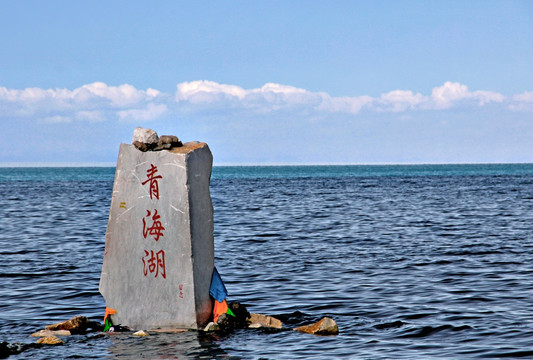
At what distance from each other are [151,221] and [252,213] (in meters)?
30.2

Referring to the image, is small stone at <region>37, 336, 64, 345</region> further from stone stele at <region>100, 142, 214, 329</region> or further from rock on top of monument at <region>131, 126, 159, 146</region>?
rock on top of monument at <region>131, 126, 159, 146</region>

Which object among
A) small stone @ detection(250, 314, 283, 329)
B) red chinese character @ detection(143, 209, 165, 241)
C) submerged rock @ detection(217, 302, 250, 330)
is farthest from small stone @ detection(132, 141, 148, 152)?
small stone @ detection(250, 314, 283, 329)

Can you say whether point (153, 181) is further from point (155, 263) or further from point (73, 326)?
point (73, 326)

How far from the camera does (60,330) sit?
468 inches

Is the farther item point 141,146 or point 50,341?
point 141,146

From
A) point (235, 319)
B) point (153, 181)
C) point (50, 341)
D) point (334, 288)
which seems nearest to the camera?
point (50, 341)

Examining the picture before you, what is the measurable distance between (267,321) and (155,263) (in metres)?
2.19

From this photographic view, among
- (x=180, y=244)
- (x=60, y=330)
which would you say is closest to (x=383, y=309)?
(x=180, y=244)

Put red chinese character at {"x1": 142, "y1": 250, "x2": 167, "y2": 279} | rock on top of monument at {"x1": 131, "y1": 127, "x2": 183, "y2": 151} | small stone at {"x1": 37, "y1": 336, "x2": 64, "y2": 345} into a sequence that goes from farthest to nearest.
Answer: rock on top of monument at {"x1": 131, "y1": 127, "x2": 183, "y2": 151} → red chinese character at {"x1": 142, "y1": 250, "x2": 167, "y2": 279} → small stone at {"x1": 37, "y1": 336, "x2": 64, "y2": 345}

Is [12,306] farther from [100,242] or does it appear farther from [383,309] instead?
[100,242]

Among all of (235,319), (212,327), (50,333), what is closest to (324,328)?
(235,319)

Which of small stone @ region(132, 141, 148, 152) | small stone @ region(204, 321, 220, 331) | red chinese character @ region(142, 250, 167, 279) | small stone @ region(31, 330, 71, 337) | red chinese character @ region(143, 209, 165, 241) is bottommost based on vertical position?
small stone @ region(31, 330, 71, 337)

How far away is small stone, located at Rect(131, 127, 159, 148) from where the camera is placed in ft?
39.6

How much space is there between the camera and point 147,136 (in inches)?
476
